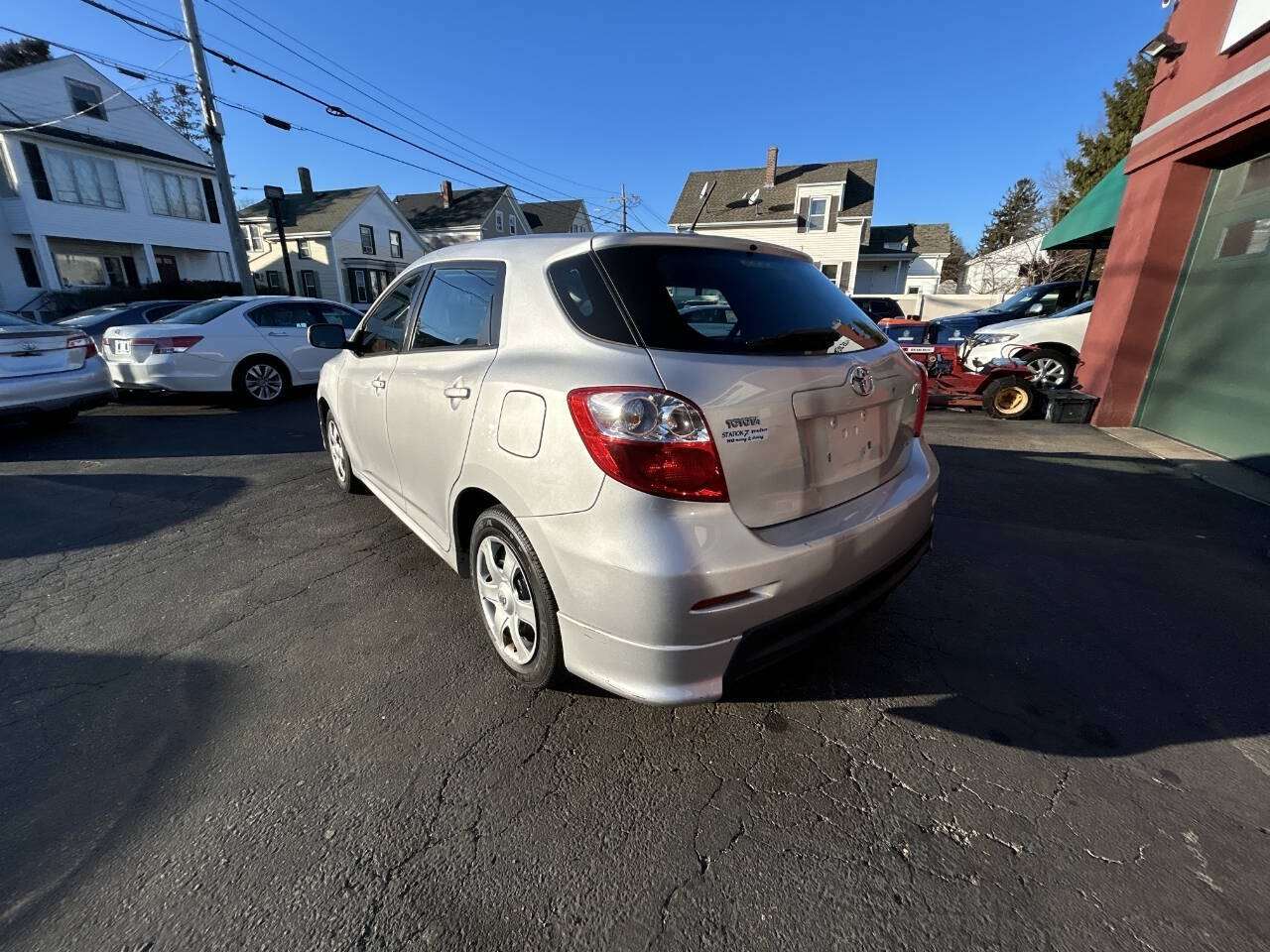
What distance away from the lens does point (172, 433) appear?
6.47 meters

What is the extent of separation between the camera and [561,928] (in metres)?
1.43

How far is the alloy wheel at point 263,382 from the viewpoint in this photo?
777cm

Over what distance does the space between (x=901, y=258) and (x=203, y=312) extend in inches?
1371

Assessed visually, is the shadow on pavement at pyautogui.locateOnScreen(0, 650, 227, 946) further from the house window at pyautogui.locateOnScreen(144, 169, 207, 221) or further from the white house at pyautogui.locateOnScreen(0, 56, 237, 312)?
the house window at pyautogui.locateOnScreen(144, 169, 207, 221)

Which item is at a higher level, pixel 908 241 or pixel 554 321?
pixel 908 241

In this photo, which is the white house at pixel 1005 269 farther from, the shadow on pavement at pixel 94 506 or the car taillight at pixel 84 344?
the car taillight at pixel 84 344

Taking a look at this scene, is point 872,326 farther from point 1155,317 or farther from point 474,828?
point 1155,317

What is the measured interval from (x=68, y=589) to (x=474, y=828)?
299cm

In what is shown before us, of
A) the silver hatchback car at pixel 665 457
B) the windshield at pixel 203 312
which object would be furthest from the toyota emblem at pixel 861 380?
the windshield at pixel 203 312

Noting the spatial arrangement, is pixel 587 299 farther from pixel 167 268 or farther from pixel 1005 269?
pixel 1005 269

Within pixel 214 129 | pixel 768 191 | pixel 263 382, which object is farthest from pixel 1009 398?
pixel 768 191

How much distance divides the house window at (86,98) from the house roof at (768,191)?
24.4 metres

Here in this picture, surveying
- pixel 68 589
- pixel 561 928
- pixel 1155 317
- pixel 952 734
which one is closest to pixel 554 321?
pixel 561 928

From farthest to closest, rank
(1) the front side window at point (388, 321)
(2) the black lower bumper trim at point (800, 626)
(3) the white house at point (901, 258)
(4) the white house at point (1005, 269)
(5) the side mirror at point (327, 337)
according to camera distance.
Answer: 1. (3) the white house at point (901, 258)
2. (4) the white house at point (1005, 269)
3. (5) the side mirror at point (327, 337)
4. (1) the front side window at point (388, 321)
5. (2) the black lower bumper trim at point (800, 626)
